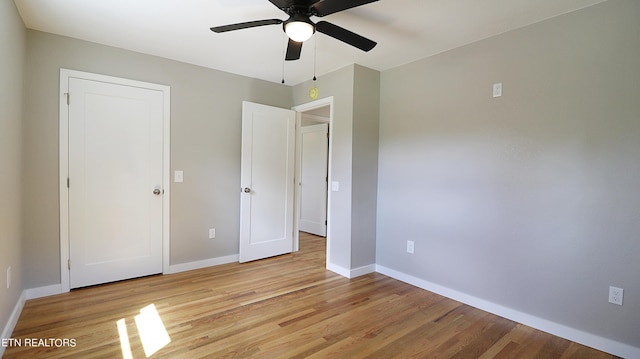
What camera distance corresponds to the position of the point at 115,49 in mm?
2947

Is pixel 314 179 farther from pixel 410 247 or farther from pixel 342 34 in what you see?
pixel 342 34

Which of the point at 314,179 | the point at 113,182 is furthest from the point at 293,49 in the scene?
the point at 314,179

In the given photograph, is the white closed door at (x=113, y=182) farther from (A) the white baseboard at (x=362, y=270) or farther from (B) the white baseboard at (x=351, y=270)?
(A) the white baseboard at (x=362, y=270)

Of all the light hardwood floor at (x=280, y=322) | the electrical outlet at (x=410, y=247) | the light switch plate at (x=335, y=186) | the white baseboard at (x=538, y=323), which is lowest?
the light hardwood floor at (x=280, y=322)

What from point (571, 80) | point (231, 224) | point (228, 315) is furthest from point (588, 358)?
point (231, 224)

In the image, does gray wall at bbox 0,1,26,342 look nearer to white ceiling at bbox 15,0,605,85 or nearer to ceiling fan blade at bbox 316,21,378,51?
white ceiling at bbox 15,0,605,85

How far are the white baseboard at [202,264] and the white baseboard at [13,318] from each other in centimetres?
118

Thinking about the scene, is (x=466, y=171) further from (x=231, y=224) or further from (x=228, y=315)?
(x=231, y=224)

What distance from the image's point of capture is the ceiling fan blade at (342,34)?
1.94 meters

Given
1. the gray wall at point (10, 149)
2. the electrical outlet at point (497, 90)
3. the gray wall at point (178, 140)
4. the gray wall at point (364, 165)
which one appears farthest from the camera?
the gray wall at point (364, 165)

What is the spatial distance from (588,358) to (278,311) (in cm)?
220

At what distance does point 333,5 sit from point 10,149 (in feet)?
8.30

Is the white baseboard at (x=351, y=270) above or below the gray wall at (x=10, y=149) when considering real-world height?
below

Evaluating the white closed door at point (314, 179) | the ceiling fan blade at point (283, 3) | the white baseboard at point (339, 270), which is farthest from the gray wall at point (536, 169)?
the white closed door at point (314, 179)
